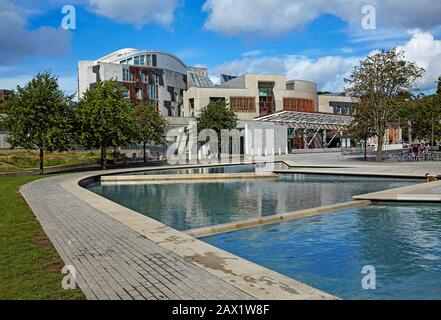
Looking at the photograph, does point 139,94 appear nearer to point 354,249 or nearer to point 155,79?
point 155,79

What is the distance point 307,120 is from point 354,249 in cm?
5898

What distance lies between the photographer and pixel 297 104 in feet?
277

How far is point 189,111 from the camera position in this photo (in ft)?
270

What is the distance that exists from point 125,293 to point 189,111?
7752 centimetres

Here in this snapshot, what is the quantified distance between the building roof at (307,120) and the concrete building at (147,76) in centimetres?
2850

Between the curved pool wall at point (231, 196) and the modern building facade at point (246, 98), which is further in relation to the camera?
the modern building facade at point (246, 98)

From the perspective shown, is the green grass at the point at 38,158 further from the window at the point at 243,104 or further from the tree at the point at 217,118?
the window at the point at 243,104

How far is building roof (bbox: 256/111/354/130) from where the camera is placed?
6312 centimetres

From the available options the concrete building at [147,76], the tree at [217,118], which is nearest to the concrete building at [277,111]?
the concrete building at [147,76]

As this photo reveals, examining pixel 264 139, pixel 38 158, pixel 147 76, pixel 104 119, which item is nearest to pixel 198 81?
pixel 147 76

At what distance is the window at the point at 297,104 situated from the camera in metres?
82.4
